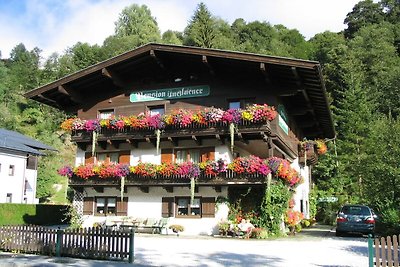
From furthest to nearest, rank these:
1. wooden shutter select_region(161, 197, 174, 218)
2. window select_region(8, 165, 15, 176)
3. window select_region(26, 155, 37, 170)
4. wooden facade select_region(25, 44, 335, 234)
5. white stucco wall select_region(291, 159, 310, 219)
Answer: window select_region(26, 155, 37, 170) → window select_region(8, 165, 15, 176) → white stucco wall select_region(291, 159, 310, 219) → wooden shutter select_region(161, 197, 174, 218) → wooden facade select_region(25, 44, 335, 234)

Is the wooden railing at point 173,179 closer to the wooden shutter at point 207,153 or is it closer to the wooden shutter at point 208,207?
the wooden shutter at point 208,207

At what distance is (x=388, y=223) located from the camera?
20969 millimetres

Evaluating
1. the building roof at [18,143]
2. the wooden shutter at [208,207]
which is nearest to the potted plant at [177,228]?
the wooden shutter at [208,207]

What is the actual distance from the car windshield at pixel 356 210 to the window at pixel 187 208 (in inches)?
275

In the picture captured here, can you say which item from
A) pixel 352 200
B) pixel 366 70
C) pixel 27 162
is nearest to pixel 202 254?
pixel 352 200

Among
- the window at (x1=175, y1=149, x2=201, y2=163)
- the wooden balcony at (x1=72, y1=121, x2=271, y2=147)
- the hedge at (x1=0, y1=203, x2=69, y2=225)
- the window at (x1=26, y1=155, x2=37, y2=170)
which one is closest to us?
the wooden balcony at (x1=72, y1=121, x2=271, y2=147)

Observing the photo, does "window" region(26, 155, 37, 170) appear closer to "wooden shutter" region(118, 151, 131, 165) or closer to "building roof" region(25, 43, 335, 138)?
"building roof" region(25, 43, 335, 138)

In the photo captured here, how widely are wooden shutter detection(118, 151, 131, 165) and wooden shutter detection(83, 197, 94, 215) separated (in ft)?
8.61

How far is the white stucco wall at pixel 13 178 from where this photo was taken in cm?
3856

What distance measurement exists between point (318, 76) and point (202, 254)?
10519 millimetres

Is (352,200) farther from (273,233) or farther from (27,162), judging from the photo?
(27,162)

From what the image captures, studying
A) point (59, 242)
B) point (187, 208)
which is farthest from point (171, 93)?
point (59, 242)

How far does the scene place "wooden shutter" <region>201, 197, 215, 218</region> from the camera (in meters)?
21.6

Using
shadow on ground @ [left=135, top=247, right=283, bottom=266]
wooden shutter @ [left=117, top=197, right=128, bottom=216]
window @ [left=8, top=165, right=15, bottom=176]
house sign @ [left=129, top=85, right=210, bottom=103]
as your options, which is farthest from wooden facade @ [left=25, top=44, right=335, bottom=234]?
A: window @ [left=8, top=165, right=15, bottom=176]
